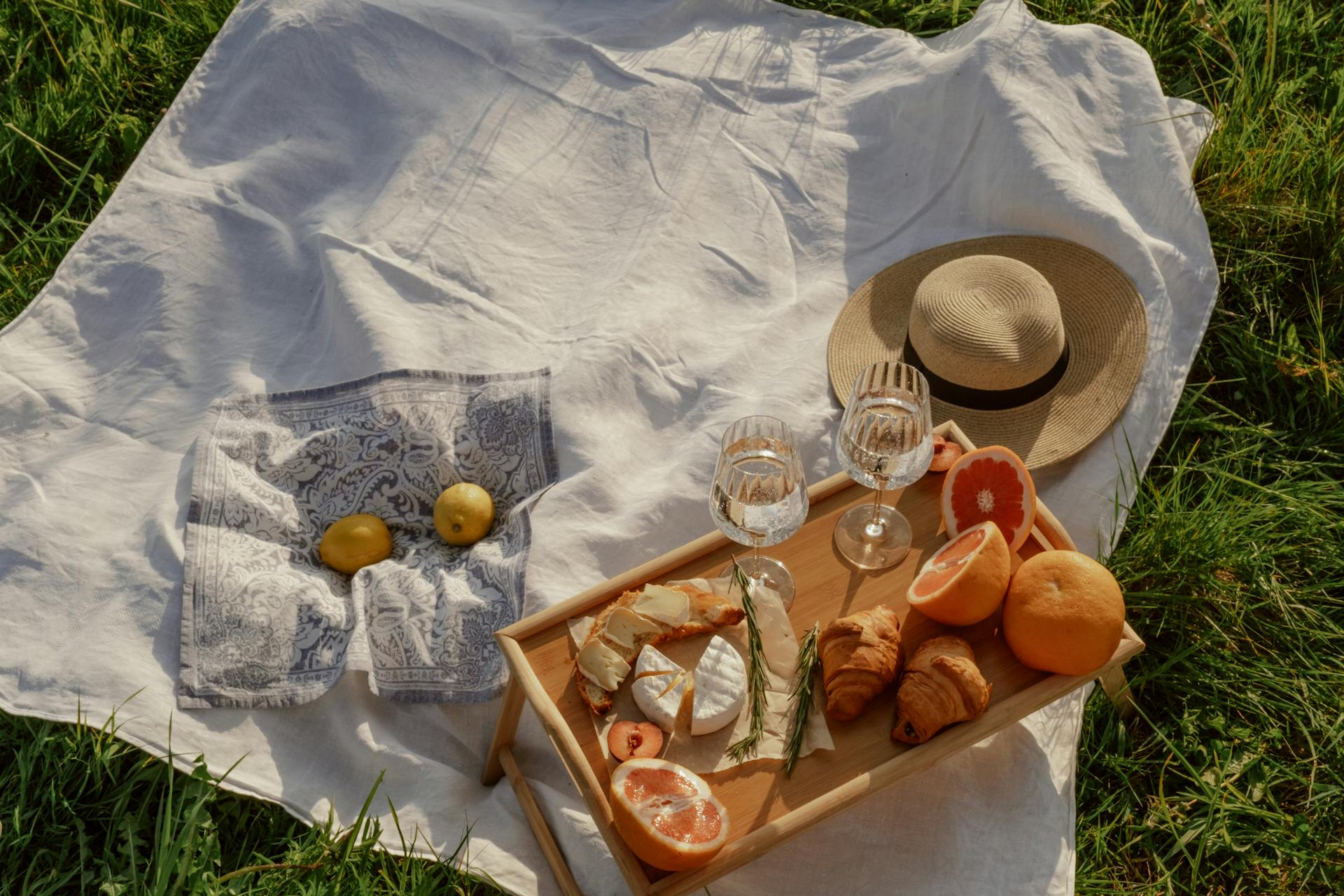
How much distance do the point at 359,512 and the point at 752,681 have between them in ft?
4.44

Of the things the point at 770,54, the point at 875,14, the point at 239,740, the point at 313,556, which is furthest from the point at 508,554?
the point at 875,14

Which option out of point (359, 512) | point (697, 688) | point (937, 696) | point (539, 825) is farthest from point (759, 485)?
point (359, 512)

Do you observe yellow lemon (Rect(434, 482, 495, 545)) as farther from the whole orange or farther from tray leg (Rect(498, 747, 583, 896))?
the whole orange

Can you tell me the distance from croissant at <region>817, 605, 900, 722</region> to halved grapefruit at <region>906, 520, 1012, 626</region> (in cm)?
10

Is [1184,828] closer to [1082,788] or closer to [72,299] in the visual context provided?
[1082,788]

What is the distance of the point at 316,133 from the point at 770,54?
1.56m

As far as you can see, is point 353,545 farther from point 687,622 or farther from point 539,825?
point 687,622

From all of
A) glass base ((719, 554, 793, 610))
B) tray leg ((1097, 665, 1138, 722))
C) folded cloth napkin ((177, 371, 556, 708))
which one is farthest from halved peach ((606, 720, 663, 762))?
tray leg ((1097, 665, 1138, 722))

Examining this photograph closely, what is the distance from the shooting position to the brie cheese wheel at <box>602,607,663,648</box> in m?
2.09

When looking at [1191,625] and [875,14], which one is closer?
[1191,625]

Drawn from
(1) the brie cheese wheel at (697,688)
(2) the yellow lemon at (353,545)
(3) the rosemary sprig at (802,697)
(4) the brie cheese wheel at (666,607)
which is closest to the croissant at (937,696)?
(3) the rosemary sprig at (802,697)

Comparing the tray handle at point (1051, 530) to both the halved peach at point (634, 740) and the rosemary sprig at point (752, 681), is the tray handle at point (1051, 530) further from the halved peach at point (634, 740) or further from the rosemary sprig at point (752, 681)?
the halved peach at point (634, 740)

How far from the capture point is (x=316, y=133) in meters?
3.65

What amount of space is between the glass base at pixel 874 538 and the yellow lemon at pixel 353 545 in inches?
47.9
